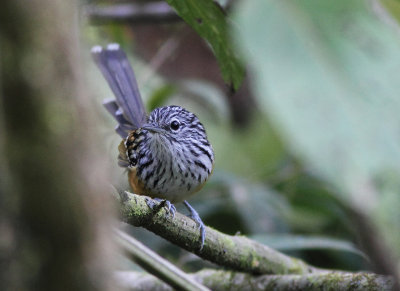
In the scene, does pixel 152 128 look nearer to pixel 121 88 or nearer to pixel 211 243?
pixel 121 88

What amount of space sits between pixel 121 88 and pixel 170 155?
16.5 inches

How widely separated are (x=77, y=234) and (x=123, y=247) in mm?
1180

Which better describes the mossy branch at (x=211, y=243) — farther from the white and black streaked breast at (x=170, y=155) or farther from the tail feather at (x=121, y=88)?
the tail feather at (x=121, y=88)

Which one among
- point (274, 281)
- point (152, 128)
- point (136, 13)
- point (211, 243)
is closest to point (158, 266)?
point (211, 243)

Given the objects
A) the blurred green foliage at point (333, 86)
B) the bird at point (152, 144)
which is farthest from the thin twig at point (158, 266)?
the blurred green foliage at point (333, 86)

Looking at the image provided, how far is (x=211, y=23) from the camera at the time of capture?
1.25 m

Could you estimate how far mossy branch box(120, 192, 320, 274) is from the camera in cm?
173

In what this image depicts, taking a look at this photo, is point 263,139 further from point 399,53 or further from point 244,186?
point 399,53

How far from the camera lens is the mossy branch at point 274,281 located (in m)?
2.04

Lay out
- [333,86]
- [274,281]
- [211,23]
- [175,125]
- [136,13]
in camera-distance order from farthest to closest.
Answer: [136,13] → [175,125] → [274,281] → [211,23] → [333,86]

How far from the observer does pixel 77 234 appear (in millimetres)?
564

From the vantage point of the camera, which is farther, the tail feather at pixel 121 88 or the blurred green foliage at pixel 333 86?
the tail feather at pixel 121 88

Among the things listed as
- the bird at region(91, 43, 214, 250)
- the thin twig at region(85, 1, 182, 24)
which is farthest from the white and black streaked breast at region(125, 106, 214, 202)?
the thin twig at region(85, 1, 182, 24)

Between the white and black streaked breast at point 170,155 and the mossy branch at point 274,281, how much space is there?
0.42 m
